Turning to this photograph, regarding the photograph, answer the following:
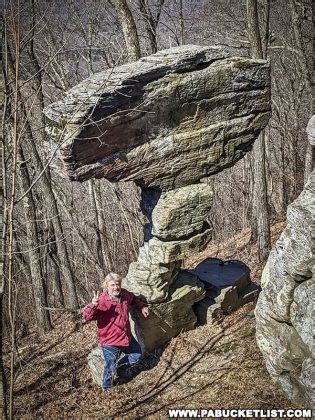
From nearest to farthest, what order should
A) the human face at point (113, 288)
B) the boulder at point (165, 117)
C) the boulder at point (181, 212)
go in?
the boulder at point (165, 117) → the human face at point (113, 288) → the boulder at point (181, 212)

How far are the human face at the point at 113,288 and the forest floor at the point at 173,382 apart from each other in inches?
68.7

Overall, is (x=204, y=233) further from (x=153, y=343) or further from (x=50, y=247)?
(x=50, y=247)

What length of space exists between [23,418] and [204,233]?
455cm

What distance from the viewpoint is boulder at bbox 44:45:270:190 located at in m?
6.10

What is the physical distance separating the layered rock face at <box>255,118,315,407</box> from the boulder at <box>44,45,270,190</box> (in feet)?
7.49

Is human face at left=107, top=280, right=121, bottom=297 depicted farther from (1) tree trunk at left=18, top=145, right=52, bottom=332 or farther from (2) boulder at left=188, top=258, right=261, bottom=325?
(1) tree trunk at left=18, top=145, right=52, bottom=332

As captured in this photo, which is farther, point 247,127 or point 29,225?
point 29,225

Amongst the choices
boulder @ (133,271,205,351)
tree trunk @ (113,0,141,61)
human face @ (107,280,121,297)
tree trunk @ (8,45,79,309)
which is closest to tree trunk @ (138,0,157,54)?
tree trunk @ (113,0,141,61)

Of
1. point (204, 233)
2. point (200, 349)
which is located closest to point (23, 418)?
point (200, 349)

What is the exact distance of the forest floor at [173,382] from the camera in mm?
5891

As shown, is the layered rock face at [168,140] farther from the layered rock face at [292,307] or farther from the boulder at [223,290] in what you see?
the layered rock face at [292,307]

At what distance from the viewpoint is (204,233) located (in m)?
7.82

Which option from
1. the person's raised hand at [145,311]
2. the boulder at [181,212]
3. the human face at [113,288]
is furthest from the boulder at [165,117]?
the person's raised hand at [145,311]

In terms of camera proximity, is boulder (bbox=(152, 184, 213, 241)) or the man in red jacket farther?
boulder (bbox=(152, 184, 213, 241))
